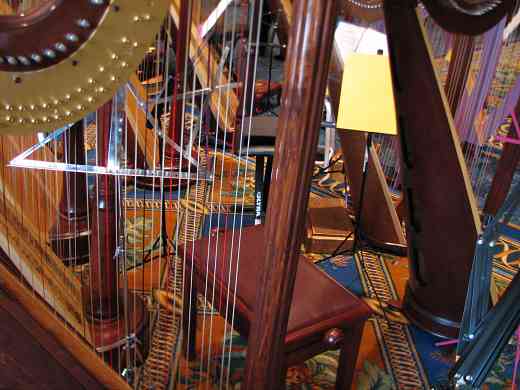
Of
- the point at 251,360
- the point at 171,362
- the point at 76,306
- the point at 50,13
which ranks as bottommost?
the point at 171,362

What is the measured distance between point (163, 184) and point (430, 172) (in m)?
0.83

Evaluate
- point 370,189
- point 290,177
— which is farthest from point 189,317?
point 370,189

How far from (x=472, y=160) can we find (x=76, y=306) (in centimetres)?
229

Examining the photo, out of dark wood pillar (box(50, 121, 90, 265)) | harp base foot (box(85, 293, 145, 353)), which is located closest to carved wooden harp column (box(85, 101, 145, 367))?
harp base foot (box(85, 293, 145, 353))

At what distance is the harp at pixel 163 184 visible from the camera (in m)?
0.50

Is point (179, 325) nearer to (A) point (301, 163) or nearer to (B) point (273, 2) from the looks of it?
(A) point (301, 163)

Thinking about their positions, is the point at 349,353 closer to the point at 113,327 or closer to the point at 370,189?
the point at 113,327

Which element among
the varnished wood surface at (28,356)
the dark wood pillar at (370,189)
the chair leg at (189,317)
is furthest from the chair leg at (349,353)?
the dark wood pillar at (370,189)

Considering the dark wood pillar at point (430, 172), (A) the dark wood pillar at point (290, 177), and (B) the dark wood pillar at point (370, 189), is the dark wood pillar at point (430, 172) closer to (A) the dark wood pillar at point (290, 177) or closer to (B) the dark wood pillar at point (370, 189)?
(B) the dark wood pillar at point (370, 189)

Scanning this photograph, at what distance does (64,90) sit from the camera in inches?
21.0

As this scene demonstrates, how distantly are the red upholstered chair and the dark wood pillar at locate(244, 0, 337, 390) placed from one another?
386mm

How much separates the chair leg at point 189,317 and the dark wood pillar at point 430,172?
78 centimetres

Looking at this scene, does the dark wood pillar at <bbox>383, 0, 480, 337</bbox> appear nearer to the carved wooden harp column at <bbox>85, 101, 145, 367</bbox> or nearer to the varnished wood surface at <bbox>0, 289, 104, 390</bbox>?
the carved wooden harp column at <bbox>85, 101, 145, 367</bbox>

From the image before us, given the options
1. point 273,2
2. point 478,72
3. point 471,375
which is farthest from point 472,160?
point 471,375
